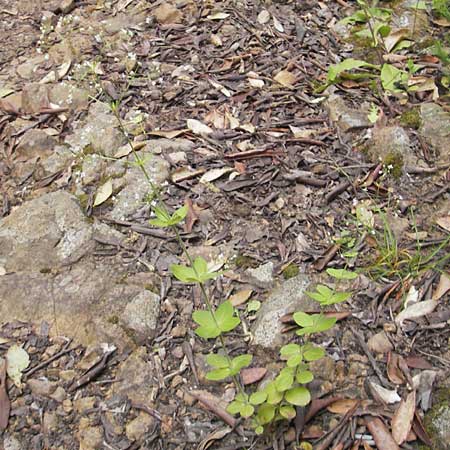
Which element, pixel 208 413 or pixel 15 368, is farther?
pixel 15 368

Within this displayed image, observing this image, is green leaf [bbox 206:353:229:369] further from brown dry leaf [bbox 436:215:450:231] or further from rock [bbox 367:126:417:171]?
rock [bbox 367:126:417:171]

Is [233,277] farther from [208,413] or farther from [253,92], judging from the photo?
[253,92]

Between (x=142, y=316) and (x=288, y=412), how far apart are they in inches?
27.2

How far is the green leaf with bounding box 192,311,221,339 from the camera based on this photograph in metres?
1.91

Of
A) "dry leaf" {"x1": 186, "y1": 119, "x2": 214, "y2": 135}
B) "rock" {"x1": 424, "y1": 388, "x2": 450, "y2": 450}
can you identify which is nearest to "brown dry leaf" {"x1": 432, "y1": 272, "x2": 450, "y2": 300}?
"rock" {"x1": 424, "y1": 388, "x2": 450, "y2": 450}

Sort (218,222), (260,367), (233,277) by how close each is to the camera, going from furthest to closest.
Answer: (218,222), (233,277), (260,367)

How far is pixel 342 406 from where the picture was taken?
6.78ft

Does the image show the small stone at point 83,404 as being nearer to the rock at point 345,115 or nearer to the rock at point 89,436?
the rock at point 89,436

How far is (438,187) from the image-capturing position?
2.76 meters

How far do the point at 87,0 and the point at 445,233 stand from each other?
2734 mm

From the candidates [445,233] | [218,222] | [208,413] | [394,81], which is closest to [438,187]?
[445,233]

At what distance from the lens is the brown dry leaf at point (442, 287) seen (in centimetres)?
235

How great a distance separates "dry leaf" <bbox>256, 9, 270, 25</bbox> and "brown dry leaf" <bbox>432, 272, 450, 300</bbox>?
195cm

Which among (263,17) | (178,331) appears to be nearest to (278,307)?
(178,331)
